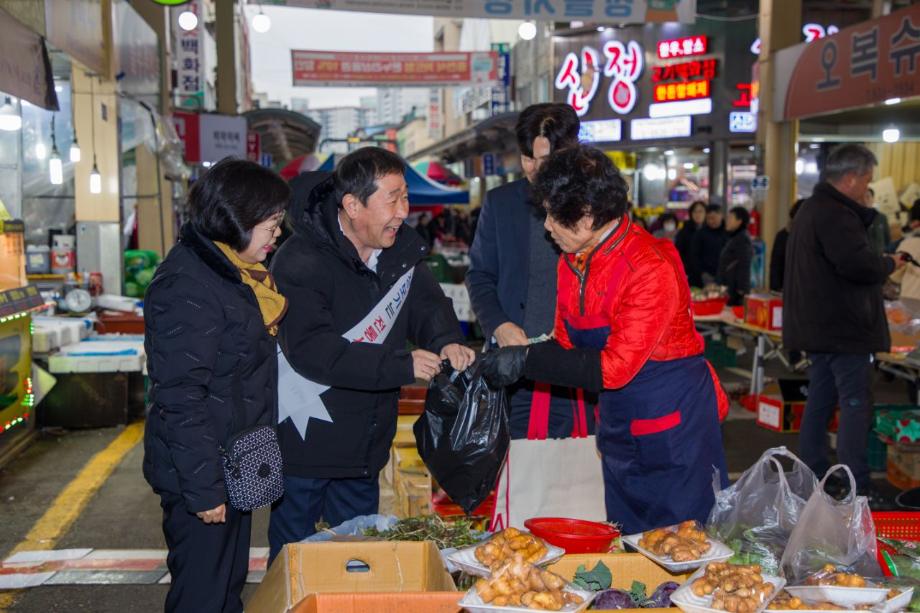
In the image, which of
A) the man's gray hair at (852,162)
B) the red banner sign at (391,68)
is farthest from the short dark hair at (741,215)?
the red banner sign at (391,68)

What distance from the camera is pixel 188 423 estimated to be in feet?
10.0

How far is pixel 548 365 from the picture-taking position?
3.30m

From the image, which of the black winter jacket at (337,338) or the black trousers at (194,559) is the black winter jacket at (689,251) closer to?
the black winter jacket at (337,338)

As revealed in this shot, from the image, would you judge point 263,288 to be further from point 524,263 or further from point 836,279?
point 836,279

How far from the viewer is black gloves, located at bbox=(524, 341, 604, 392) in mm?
3250

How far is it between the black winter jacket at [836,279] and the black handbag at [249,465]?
404 cm

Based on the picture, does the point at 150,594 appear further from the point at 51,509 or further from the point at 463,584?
the point at 463,584

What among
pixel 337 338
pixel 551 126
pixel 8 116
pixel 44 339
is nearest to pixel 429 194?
pixel 8 116

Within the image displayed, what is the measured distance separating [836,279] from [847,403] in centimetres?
80

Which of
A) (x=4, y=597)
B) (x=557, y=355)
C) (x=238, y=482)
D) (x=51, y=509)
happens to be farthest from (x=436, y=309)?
(x=51, y=509)

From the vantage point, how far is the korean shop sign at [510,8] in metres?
10.6

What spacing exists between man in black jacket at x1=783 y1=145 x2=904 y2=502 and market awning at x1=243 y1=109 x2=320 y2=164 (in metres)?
18.5

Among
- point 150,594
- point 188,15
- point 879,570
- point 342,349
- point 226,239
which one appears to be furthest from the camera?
point 188,15

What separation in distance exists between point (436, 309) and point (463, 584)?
1248 millimetres
